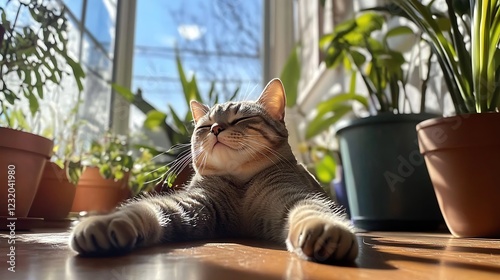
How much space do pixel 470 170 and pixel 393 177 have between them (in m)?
0.32

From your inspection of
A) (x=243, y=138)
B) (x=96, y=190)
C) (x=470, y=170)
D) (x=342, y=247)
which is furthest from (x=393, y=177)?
(x=96, y=190)

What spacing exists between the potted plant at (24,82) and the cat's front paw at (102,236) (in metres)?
0.41

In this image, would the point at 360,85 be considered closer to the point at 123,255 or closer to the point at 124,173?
the point at 124,173

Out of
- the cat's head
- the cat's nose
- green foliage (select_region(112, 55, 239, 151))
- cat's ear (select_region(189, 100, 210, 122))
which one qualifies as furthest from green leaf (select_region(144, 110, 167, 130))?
the cat's nose

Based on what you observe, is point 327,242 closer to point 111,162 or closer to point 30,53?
point 30,53

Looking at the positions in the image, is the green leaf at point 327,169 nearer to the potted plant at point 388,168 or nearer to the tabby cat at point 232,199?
the potted plant at point 388,168

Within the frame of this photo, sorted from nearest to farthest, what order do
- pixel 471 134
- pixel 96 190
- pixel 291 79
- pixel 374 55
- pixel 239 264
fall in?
pixel 239 264
pixel 471 134
pixel 374 55
pixel 96 190
pixel 291 79

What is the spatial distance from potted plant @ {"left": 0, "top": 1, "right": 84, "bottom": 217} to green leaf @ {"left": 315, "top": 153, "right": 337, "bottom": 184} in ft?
3.16

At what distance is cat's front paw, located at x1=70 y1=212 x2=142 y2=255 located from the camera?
1.69ft

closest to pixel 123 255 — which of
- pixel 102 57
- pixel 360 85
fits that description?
pixel 360 85

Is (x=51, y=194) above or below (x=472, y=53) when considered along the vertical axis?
below

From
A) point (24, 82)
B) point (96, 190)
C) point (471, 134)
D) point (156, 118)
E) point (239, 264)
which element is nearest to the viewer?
point (239, 264)

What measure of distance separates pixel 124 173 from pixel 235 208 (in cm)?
77

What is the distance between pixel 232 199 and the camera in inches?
33.5
